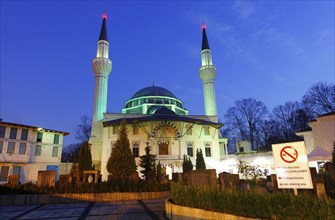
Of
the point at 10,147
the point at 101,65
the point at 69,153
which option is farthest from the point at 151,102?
the point at 69,153

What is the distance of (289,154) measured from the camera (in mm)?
4145

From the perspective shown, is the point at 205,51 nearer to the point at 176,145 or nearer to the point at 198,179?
the point at 176,145

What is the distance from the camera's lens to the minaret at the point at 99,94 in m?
33.7

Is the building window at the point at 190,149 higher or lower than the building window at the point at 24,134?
lower

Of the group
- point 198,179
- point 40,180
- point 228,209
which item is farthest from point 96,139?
point 228,209

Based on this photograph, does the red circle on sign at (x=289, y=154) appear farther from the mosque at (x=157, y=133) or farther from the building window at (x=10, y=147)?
the building window at (x=10, y=147)

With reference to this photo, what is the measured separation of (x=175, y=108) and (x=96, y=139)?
1664 centimetres

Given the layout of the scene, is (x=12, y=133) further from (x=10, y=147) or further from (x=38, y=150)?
(x=38, y=150)

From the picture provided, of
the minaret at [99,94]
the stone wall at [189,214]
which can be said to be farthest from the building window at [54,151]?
the stone wall at [189,214]

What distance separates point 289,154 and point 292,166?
0.72 ft

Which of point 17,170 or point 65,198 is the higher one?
point 17,170

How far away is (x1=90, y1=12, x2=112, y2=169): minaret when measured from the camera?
3366 cm

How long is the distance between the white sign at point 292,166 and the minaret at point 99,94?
3177cm

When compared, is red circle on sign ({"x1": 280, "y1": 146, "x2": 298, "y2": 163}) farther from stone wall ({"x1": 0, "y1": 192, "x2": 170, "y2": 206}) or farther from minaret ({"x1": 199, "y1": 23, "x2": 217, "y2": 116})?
minaret ({"x1": 199, "y1": 23, "x2": 217, "y2": 116})
